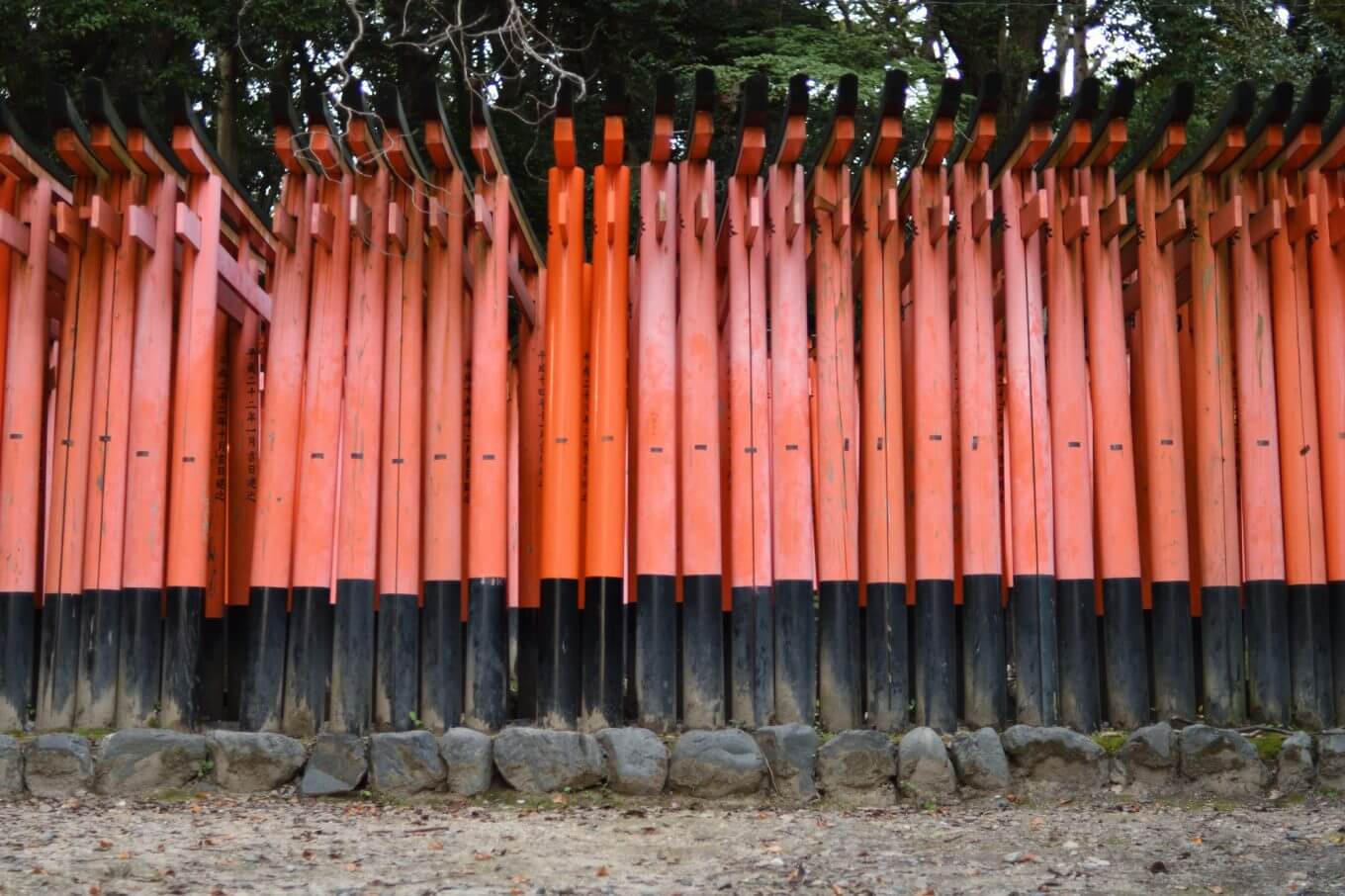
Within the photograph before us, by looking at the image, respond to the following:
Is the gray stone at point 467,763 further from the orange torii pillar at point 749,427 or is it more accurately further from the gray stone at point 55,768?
the gray stone at point 55,768

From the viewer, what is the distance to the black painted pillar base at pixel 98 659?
291 inches

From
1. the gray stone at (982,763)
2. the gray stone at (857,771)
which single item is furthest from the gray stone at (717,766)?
the gray stone at (982,763)

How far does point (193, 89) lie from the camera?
1522 centimetres

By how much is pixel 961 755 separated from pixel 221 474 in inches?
184

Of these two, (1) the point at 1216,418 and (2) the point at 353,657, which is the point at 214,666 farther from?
(1) the point at 1216,418

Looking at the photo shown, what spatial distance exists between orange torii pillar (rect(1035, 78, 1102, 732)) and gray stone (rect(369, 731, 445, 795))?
3.17m

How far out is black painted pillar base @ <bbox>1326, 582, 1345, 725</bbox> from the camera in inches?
295

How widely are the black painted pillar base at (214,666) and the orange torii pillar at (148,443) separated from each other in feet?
3.31

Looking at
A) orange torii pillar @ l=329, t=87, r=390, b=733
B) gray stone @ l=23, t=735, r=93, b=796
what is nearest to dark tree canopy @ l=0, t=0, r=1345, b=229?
orange torii pillar @ l=329, t=87, r=390, b=733

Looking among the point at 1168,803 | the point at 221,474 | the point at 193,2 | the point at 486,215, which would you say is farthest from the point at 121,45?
the point at 1168,803

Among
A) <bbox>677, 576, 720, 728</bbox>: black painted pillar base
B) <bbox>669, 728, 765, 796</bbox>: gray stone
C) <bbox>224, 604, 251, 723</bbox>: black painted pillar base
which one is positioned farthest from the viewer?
<bbox>224, 604, 251, 723</bbox>: black painted pillar base

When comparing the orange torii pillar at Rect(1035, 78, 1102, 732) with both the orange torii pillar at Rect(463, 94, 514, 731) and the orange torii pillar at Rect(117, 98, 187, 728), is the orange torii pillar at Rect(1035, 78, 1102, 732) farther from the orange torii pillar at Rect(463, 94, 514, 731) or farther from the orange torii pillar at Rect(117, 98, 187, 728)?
the orange torii pillar at Rect(117, 98, 187, 728)

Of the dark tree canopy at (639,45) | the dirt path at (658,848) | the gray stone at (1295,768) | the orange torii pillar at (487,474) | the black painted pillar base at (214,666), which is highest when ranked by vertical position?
the dark tree canopy at (639,45)

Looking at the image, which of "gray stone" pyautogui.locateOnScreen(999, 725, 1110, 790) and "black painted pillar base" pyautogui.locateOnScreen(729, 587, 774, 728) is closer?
"gray stone" pyautogui.locateOnScreen(999, 725, 1110, 790)
